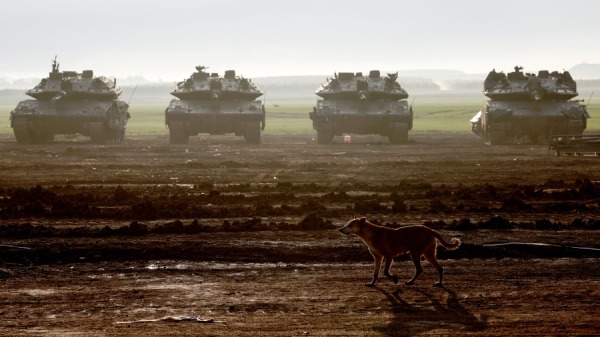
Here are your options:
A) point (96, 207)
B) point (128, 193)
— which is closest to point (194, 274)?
point (96, 207)

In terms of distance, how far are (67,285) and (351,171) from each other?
16.5m

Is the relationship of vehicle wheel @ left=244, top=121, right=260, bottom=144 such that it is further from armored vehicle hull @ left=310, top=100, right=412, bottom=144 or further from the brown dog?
the brown dog

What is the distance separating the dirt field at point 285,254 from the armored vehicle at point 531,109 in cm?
1457

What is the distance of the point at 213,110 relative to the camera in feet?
141

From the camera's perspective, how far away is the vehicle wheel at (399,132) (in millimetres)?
43188

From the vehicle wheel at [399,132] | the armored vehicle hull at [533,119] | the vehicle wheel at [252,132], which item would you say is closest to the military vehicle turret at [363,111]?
the vehicle wheel at [399,132]

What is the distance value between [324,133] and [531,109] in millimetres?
8318

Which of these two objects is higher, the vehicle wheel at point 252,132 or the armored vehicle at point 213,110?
the armored vehicle at point 213,110

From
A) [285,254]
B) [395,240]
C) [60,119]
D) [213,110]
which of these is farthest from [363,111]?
[395,240]

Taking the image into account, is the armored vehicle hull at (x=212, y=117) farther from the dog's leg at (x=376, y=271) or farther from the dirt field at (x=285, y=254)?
the dog's leg at (x=376, y=271)

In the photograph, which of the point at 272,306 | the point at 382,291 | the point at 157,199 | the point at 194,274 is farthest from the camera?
the point at 157,199

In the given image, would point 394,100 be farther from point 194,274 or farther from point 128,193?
point 194,274

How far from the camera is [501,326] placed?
959 centimetres

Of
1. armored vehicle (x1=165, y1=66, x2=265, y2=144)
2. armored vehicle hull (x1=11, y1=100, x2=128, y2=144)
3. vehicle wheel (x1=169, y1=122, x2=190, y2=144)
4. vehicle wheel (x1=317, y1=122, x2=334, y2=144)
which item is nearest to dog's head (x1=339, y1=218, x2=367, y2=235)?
armored vehicle (x1=165, y1=66, x2=265, y2=144)
